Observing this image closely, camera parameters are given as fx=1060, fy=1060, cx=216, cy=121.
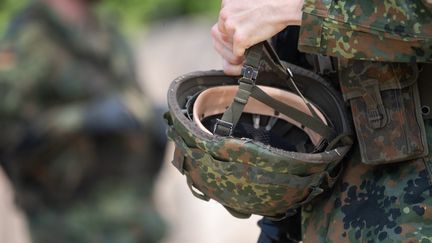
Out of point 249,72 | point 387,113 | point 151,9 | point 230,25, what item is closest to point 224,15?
point 230,25

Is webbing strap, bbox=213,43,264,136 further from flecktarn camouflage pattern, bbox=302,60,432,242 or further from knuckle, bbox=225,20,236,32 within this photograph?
flecktarn camouflage pattern, bbox=302,60,432,242

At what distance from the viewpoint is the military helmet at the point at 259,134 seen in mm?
1994

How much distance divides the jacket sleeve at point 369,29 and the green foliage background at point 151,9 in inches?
238

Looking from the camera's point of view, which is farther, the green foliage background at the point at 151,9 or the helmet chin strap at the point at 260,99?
the green foliage background at the point at 151,9

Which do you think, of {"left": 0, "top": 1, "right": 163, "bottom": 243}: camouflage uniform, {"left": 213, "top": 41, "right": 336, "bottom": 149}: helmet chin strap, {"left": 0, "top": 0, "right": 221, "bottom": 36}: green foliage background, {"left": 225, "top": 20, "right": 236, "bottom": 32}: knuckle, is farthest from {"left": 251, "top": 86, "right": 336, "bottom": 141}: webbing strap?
{"left": 0, "top": 0, "right": 221, "bottom": 36}: green foliage background

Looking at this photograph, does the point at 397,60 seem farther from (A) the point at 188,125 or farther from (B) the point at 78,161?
(B) the point at 78,161

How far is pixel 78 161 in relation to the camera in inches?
232

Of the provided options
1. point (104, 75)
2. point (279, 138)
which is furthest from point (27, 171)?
point (279, 138)

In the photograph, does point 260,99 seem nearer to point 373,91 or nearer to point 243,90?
point 243,90

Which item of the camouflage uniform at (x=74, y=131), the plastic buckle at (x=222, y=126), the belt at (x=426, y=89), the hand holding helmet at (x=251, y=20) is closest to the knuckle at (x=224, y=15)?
the hand holding helmet at (x=251, y=20)

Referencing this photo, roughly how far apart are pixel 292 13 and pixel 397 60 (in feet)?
0.72

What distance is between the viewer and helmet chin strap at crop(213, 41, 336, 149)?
2043 mm

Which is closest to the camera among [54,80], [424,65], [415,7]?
[415,7]

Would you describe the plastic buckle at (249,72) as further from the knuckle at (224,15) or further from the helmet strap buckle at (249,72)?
the knuckle at (224,15)
